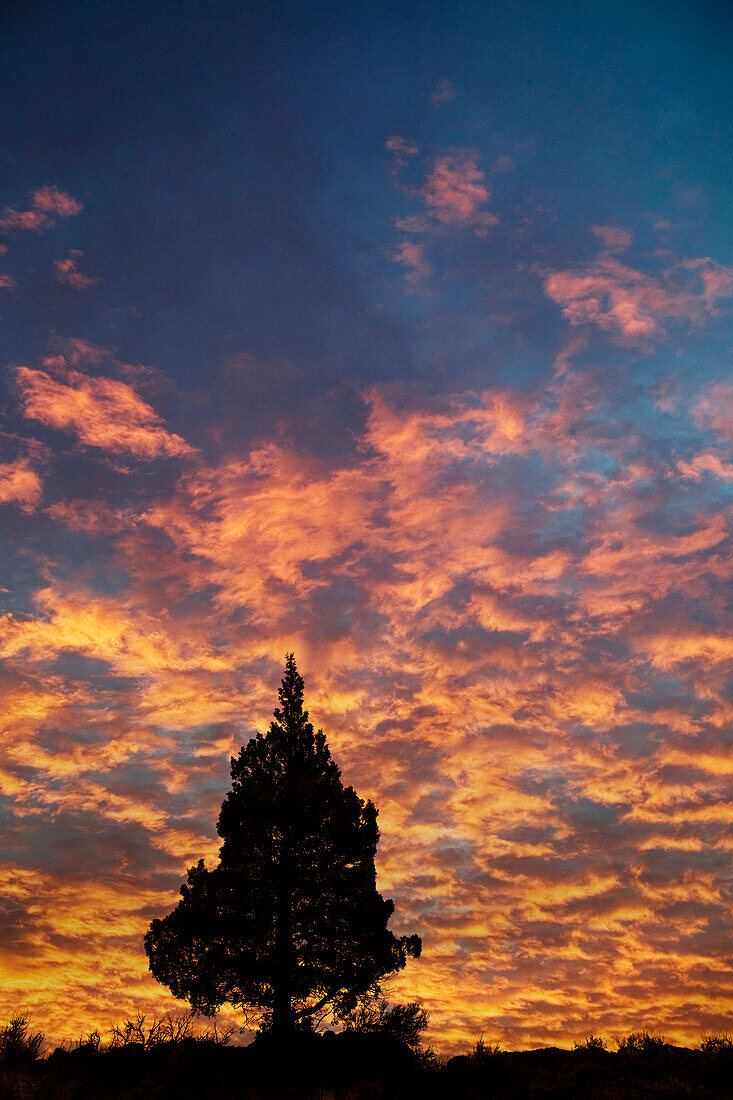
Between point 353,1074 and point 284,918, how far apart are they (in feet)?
20.0

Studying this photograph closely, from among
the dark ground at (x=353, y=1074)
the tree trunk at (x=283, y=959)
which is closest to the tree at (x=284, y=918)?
the tree trunk at (x=283, y=959)

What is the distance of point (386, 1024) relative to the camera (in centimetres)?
2422

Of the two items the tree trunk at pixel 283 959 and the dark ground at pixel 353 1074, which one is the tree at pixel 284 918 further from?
the dark ground at pixel 353 1074

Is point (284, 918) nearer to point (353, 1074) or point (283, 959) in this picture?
point (283, 959)

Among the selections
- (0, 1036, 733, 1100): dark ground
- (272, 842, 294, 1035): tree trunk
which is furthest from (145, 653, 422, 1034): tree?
(0, 1036, 733, 1100): dark ground

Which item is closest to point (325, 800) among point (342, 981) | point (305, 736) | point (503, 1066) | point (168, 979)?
point (305, 736)

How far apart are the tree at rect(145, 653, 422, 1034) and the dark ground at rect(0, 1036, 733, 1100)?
8.56ft

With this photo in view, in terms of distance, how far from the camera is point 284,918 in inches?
1023

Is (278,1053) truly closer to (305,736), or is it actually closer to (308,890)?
(308,890)

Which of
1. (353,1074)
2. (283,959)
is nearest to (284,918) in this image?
(283,959)

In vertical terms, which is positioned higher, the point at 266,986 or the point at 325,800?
the point at 325,800

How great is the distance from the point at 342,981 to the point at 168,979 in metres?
5.63

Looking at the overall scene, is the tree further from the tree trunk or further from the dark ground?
the dark ground

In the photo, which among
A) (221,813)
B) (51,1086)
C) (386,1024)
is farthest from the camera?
(221,813)
